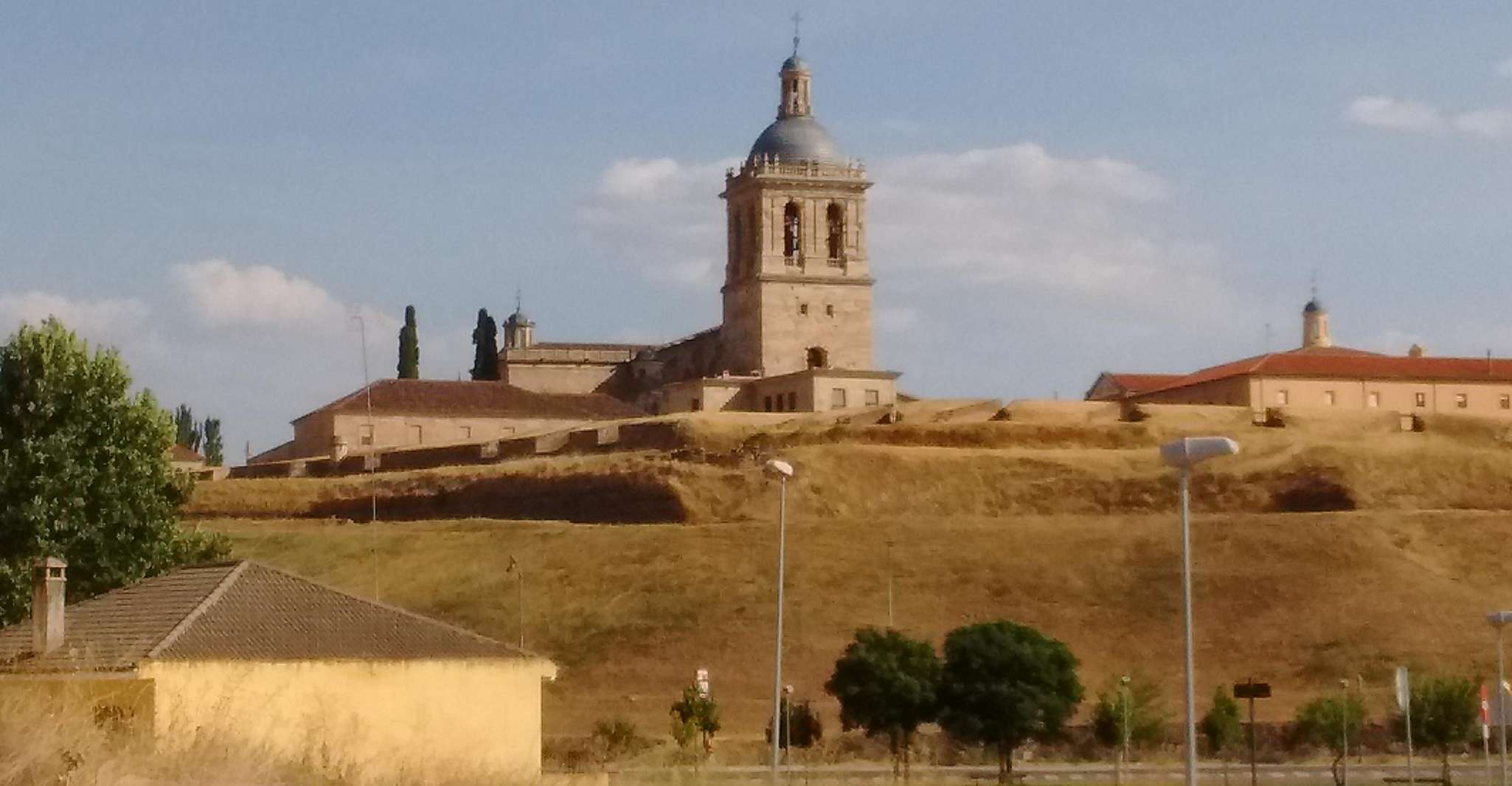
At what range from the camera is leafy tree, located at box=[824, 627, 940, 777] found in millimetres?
49500

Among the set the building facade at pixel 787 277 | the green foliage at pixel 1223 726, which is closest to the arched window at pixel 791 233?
the building facade at pixel 787 277

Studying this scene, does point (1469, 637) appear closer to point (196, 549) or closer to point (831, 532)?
point (831, 532)

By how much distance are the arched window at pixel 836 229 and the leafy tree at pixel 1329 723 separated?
56.6 m

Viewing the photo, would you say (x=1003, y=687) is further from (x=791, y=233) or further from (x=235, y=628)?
(x=791, y=233)

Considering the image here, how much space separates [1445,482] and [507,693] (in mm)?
59371

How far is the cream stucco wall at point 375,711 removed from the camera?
26.1m

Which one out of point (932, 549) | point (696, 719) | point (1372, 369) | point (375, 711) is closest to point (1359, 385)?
point (1372, 369)

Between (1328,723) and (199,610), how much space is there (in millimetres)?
29512

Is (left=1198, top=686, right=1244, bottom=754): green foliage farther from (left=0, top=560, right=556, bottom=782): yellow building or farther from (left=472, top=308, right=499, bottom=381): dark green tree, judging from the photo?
(left=472, top=308, right=499, bottom=381): dark green tree

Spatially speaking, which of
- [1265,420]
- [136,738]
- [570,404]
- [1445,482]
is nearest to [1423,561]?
[1445,482]

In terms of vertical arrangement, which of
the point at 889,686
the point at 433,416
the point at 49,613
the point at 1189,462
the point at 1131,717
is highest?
the point at 433,416

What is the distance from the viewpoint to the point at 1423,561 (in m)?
71.1

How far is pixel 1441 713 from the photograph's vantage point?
50906mm

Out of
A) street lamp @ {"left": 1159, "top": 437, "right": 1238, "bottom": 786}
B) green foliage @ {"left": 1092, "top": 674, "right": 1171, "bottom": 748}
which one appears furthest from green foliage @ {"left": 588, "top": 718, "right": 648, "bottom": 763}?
street lamp @ {"left": 1159, "top": 437, "right": 1238, "bottom": 786}
